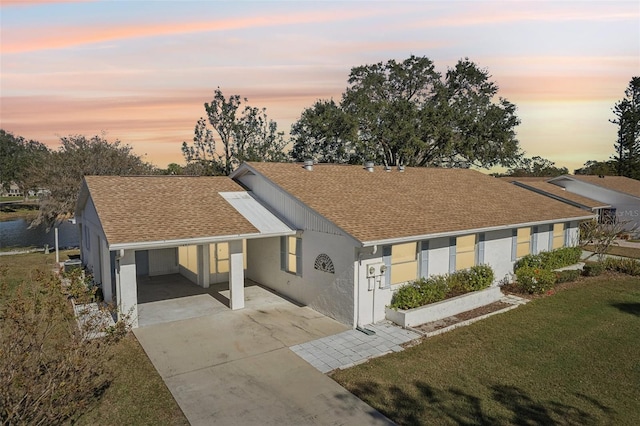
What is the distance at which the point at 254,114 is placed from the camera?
40250 mm

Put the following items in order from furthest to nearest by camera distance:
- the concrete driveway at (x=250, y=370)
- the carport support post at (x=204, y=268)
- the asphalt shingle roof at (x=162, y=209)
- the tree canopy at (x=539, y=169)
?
the tree canopy at (x=539, y=169)
the carport support post at (x=204, y=268)
the asphalt shingle roof at (x=162, y=209)
the concrete driveway at (x=250, y=370)

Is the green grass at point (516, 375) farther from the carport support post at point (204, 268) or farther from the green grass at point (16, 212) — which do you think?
the green grass at point (16, 212)

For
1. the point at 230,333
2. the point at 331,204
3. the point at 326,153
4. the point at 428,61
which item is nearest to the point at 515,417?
the point at 230,333

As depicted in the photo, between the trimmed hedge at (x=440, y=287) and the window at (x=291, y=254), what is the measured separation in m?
3.30

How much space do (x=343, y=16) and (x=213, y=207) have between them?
7.44 m

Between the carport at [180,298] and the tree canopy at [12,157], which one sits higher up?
the tree canopy at [12,157]

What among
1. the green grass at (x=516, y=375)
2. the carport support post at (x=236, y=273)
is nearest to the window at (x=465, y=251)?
the green grass at (x=516, y=375)

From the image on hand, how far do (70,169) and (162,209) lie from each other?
17062 mm

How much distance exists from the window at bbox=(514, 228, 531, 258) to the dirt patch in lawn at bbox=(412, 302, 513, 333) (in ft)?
13.8

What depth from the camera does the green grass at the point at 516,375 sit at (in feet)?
24.1

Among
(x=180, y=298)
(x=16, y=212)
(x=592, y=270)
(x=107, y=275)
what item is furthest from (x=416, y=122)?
(x=16, y=212)

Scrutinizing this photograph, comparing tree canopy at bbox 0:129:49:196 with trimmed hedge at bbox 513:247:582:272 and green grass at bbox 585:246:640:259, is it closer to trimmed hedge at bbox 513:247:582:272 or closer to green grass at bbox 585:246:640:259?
trimmed hedge at bbox 513:247:582:272

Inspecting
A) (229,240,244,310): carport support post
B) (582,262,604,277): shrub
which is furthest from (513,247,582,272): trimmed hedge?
(229,240,244,310): carport support post

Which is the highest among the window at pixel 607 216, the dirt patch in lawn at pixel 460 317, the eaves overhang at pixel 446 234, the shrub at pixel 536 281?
the eaves overhang at pixel 446 234
